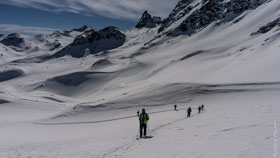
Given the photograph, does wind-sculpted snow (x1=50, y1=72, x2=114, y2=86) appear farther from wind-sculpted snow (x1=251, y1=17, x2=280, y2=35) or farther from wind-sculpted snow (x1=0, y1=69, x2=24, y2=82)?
wind-sculpted snow (x1=251, y1=17, x2=280, y2=35)

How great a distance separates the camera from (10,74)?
137 meters

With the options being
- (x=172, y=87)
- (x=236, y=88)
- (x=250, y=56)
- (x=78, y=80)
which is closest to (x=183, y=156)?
(x=236, y=88)

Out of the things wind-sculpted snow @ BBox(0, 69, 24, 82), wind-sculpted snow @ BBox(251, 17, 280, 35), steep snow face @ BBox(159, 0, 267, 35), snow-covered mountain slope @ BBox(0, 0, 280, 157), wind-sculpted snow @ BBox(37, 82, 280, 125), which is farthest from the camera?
wind-sculpted snow @ BBox(0, 69, 24, 82)

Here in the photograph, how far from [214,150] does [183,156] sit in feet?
4.08

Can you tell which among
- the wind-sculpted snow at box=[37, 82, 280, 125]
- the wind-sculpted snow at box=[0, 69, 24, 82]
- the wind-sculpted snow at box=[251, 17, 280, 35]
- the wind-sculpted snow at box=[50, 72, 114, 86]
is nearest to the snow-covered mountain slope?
the wind-sculpted snow at box=[50, 72, 114, 86]

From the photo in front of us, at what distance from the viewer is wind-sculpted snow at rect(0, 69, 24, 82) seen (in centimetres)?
13375

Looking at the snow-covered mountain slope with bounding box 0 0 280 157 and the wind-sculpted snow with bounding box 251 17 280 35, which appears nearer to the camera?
the snow-covered mountain slope with bounding box 0 0 280 157

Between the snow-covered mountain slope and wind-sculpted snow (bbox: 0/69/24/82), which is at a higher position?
wind-sculpted snow (bbox: 0/69/24/82)

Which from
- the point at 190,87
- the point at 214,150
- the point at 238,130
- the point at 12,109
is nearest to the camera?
the point at 214,150

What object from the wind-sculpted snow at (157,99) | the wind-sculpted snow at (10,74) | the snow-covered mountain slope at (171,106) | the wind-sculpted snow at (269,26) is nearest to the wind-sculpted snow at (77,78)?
the snow-covered mountain slope at (171,106)

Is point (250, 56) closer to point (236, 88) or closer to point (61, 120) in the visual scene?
point (236, 88)

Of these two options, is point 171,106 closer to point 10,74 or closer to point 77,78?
point 77,78

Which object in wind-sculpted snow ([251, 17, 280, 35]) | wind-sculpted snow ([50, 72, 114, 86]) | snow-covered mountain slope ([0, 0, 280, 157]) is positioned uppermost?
wind-sculpted snow ([251, 17, 280, 35])

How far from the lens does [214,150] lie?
30.6 feet
